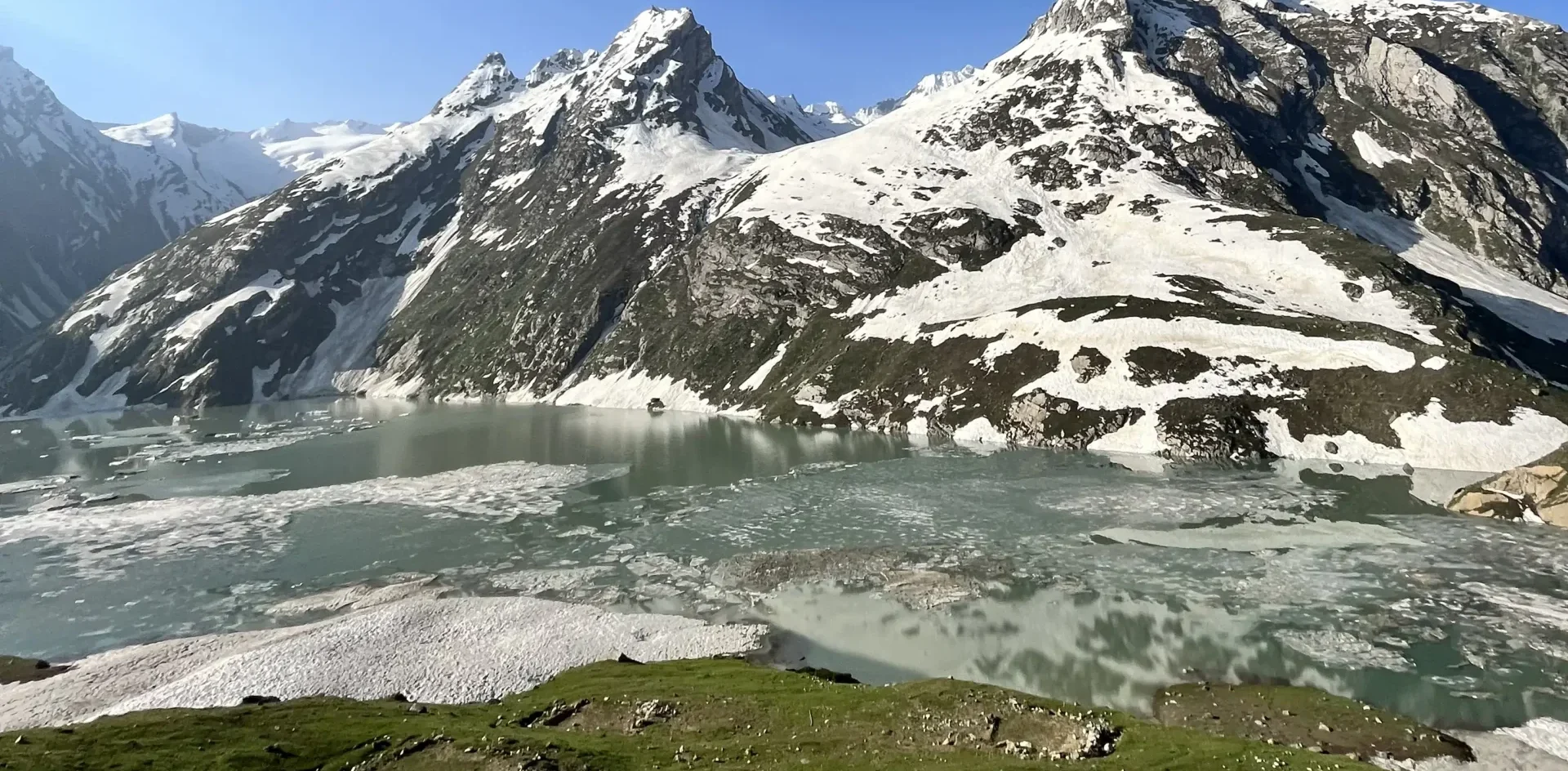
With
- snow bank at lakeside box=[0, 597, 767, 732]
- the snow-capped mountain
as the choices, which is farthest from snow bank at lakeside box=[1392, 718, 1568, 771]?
the snow-capped mountain

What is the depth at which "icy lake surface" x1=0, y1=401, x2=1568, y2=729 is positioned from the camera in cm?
3303

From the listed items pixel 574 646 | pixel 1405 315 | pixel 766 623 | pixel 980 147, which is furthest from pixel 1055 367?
pixel 980 147

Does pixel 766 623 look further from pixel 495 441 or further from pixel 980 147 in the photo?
pixel 980 147

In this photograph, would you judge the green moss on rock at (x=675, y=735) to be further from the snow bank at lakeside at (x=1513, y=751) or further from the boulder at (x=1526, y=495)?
the boulder at (x=1526, y=495)

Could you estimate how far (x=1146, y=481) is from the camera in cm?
6825

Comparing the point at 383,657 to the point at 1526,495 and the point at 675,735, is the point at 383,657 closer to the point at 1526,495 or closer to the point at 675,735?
the point at 675,735

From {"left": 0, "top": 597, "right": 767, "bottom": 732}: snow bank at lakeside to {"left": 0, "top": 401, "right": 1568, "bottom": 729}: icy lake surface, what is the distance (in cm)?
325

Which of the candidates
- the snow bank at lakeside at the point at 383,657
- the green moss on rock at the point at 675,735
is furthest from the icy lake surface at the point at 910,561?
the green moss on rock at the point at 675,735

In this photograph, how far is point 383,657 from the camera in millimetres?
35594

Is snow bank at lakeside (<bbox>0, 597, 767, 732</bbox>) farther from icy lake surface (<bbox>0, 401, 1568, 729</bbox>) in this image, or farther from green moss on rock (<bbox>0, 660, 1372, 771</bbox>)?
green moss on rock (<bbox>0, 660, 1372, 771</bbox>)

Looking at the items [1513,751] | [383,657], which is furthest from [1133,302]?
[383,657]

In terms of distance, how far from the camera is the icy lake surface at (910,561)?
33031mm

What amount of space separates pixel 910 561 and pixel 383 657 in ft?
102

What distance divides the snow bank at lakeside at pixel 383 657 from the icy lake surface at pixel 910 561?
3.25 metres
